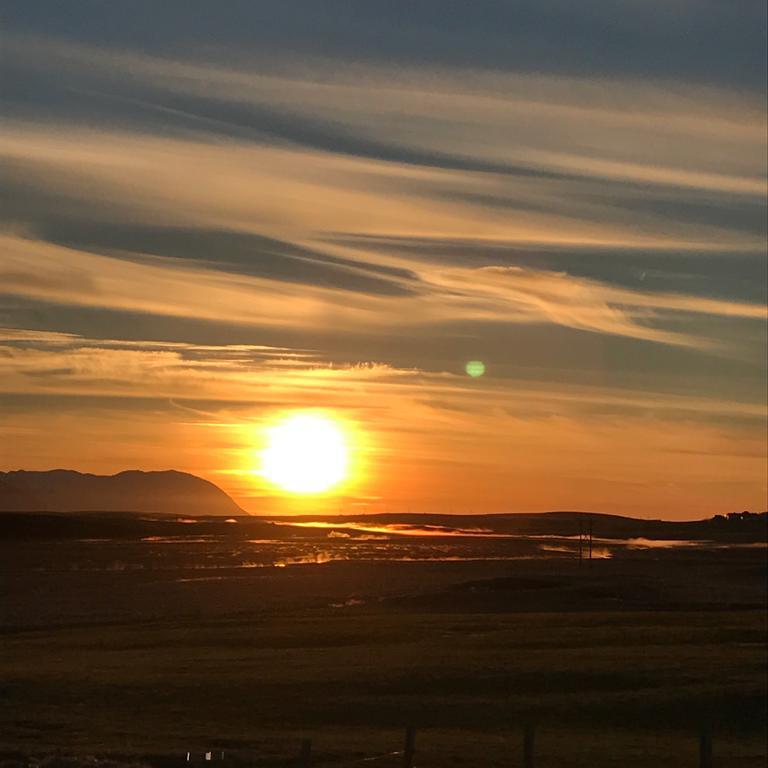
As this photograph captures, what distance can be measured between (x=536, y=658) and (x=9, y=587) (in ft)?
187

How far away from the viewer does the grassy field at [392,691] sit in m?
36.3

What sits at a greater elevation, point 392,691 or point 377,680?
point 377,680

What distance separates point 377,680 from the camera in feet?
157

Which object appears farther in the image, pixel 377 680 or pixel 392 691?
pixel 377 680

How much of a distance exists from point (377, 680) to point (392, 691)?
1.87m

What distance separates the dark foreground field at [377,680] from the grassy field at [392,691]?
0.39 ft

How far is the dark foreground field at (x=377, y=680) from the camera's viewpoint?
36438 mm

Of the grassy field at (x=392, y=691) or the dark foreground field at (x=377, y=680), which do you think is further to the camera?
the dark foreground field at (x=377, y=680)

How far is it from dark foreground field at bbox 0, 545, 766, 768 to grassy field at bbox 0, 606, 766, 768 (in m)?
0.12

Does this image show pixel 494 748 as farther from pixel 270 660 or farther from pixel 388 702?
pixel 270 660

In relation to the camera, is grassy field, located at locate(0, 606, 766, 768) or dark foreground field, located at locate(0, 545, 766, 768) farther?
dark foreground field, located at locate(0, 545, 766, 768)

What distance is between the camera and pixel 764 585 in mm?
120000

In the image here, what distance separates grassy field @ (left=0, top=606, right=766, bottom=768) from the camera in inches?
1430

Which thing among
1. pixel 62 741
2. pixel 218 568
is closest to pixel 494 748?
pixel 62 741
